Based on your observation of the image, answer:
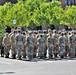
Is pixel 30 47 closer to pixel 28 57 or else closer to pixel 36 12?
pixel 28 57

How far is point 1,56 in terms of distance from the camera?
24609 mm

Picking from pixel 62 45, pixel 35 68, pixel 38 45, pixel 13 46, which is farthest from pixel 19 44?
pixel 35 68

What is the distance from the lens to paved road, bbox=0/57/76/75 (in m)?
16.7

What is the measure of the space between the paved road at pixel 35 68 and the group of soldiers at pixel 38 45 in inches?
41.8

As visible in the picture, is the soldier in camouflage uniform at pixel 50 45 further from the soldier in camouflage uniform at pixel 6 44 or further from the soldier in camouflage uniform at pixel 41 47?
the soldier in camouflage uniform at pixel 6 44

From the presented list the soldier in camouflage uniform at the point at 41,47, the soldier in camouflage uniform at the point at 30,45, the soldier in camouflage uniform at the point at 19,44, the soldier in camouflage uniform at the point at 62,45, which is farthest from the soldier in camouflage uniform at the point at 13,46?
the soldier in camouflage uniform at the point at 62,45

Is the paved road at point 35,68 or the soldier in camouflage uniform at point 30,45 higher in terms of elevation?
the soldier in camouflage uniform at point 30,45

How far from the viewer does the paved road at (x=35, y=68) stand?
16703 mm

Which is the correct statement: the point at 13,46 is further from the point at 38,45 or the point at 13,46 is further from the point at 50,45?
the point at 50,45

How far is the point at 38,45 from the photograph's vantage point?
23094 millimetres

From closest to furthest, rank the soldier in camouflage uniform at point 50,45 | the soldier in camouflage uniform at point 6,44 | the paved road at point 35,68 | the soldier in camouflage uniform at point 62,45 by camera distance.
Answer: the paved road at point 35,68, the soldier in camouflage uniform at point 50,45, the soldier in camouflage uniform at point 62,45, the soldier in camouflage uniform at point 6,44

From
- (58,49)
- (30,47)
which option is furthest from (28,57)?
(58,49)

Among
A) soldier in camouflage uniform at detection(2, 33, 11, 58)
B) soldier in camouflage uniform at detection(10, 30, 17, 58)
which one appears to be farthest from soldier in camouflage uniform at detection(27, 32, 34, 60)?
soldier in camouflage uniform at detection(2, 33, 11, 58)

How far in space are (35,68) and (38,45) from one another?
193 inches
